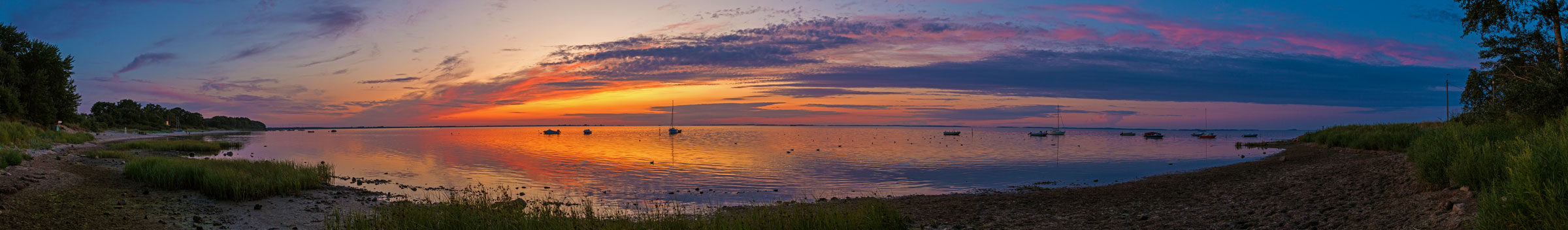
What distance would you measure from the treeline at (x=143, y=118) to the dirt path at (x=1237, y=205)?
9812cm

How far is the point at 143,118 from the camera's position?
355 ft

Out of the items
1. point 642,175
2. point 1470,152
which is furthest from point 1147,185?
point 642,175

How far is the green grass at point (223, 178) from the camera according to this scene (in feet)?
49.2

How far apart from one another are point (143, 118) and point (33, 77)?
269 feet

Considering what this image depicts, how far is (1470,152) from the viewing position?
32.4 ft

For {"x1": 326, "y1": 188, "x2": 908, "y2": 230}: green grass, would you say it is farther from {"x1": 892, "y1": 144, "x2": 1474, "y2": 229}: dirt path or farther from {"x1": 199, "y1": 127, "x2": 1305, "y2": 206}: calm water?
{"x1": 199, "y1": 127, "x2": 1305, "y2": 206}: calm water

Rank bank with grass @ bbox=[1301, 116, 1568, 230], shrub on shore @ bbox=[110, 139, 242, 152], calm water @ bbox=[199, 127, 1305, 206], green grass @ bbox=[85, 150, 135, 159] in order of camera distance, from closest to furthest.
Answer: bank with grass @ bbox=[1301, 116, 1568, 230]
calm water @ bbox=[199, 127, 1305, 206]
green grass @ bbox=[85, 150, 135, 159]
shrub on shore @ bbox=[110, 139, 242, 152]

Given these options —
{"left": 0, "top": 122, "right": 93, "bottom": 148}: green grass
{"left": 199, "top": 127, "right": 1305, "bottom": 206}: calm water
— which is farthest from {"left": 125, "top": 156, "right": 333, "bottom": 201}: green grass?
{"left": 0, "top": 122, "right": 93, "bottom": 148}: green grass

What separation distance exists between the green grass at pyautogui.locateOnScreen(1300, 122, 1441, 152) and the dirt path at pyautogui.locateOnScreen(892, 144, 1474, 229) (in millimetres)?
13157

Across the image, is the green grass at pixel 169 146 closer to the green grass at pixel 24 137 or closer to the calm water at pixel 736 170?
the calm water at pixel 736 170

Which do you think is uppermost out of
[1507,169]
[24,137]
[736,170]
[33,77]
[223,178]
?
[33,77]

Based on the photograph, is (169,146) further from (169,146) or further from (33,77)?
(33,77)

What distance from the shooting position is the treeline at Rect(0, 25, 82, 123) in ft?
139

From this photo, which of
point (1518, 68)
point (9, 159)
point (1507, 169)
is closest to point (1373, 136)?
point (1518, 68)
